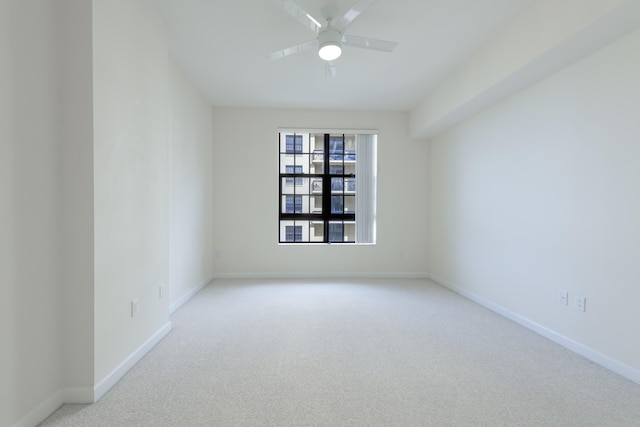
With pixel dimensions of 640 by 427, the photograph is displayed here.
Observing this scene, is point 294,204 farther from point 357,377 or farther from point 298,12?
point 357,377

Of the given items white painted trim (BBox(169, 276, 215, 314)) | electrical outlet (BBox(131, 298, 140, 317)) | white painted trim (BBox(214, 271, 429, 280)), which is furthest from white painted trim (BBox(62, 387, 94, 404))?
white painted trim (BBox(214, 271, 429, 280))

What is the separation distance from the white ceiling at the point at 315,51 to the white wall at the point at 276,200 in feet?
1.62

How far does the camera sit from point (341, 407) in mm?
1674

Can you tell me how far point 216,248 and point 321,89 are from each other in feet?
9.58

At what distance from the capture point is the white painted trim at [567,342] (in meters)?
2.00

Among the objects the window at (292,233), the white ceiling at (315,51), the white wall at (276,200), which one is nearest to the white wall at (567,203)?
the white ceiling at (315,51)

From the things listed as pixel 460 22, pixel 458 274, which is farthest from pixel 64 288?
pixel 458 274

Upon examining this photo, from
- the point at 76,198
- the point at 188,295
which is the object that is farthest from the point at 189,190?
the point at 76,198

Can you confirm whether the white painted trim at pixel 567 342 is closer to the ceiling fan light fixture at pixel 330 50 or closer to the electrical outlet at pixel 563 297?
the electrical outlet at pixel 563 297

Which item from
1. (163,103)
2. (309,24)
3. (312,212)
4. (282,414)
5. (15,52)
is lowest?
(282,414)

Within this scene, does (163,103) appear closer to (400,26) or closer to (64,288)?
(64,288)

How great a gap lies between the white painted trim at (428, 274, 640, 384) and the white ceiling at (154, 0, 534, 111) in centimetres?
271

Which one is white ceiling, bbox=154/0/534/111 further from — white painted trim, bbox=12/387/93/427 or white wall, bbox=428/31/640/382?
white painted trim, bbox=12/387/93/427

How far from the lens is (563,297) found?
2.50 metres
